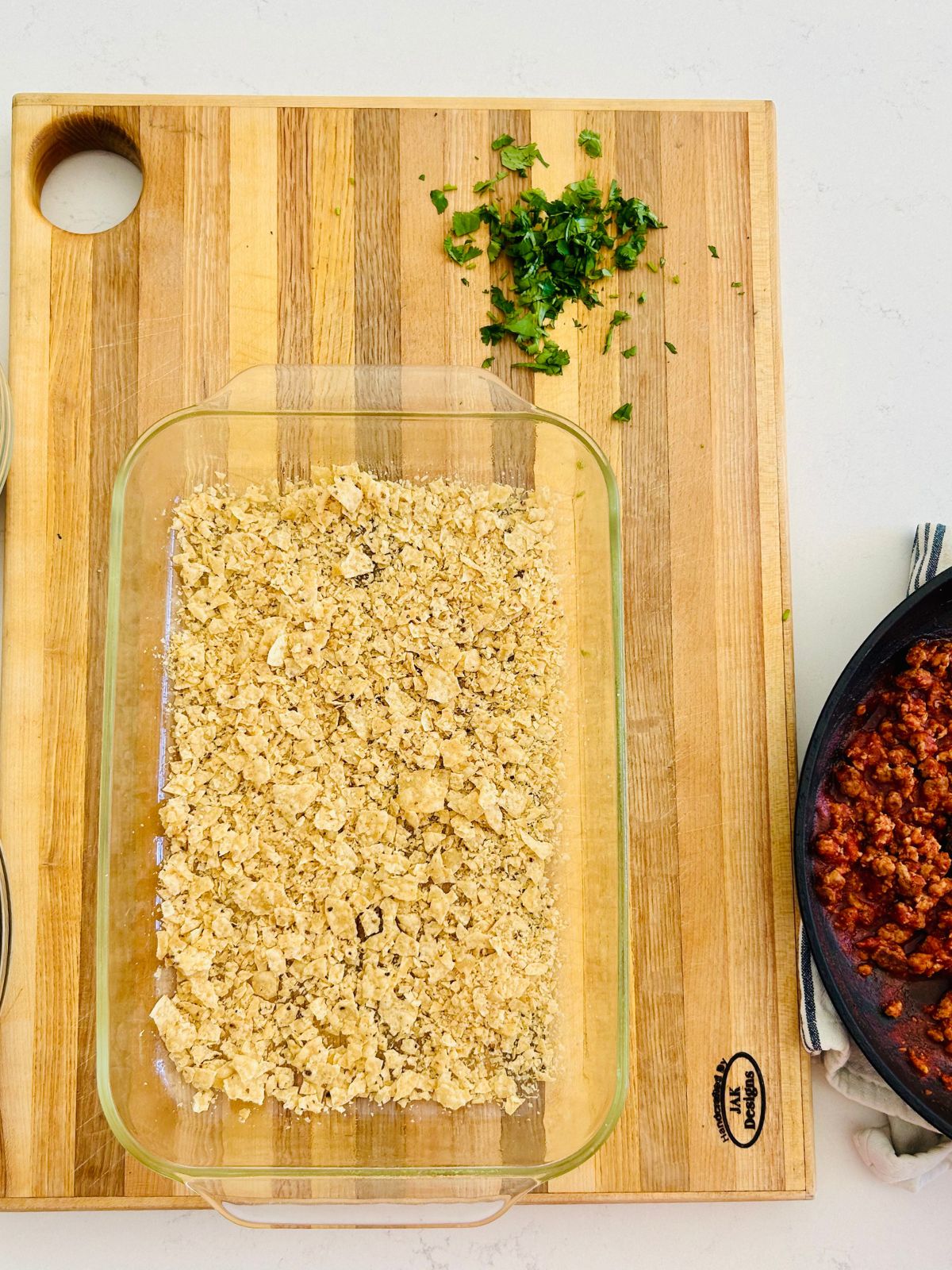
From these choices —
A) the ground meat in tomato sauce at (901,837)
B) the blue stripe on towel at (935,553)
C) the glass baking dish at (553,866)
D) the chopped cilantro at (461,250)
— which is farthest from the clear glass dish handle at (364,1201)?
the chopped cilantro at (461,250)

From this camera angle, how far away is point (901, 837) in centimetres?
152

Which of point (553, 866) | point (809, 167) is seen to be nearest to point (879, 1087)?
point (553, 866)

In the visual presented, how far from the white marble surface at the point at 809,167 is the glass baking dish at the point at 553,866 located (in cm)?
33

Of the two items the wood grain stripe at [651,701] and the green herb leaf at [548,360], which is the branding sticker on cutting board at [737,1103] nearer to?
the wood grain stripe at [651,701]

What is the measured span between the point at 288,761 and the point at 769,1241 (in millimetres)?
1162

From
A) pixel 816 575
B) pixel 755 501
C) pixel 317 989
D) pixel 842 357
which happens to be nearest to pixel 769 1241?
pixel 317 989

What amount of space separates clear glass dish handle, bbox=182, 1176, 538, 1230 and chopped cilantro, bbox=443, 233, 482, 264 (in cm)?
145

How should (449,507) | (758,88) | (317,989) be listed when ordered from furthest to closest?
(758,88)
(449,507)
(317,989)

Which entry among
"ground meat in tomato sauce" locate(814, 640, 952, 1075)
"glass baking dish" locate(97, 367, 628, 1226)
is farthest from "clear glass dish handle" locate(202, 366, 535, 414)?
"ground meat in tomato sauce" locate(814, 640, 952, 1075)

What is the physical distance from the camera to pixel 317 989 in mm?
1438

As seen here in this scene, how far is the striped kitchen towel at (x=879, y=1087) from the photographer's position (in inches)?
59.9

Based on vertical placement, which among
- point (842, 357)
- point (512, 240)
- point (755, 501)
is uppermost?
point (512, 240)

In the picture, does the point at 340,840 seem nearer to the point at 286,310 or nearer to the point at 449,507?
the point at 449,507

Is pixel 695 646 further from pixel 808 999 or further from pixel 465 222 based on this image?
pixel 465 222
